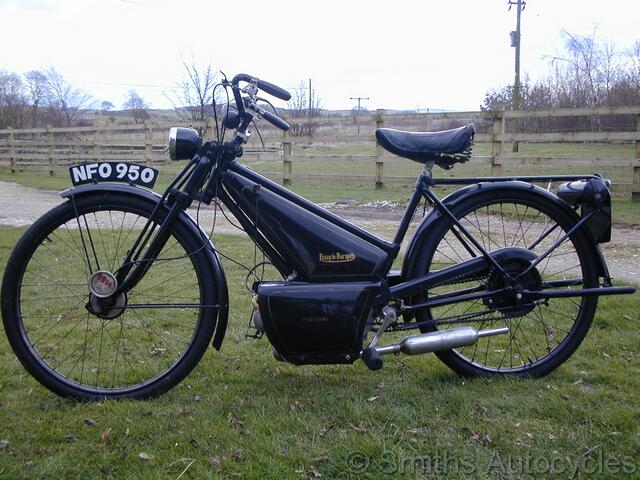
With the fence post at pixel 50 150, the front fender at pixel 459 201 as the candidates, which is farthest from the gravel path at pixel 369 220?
the fence post at pixel 50 150

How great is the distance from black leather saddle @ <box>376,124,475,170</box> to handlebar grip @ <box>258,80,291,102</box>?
1.60 feet

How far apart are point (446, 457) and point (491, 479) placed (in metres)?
0.20

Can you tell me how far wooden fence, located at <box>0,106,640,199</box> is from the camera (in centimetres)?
1027

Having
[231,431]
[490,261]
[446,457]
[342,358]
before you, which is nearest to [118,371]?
[231,431]

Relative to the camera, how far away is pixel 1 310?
2885mm

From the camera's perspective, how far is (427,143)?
9.89 feet

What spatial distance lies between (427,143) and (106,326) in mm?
2363

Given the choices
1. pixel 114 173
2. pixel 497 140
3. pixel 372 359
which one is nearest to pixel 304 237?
pixel 372 359

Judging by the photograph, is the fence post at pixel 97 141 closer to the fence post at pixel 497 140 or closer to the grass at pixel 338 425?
the fence post at pixel 497 140

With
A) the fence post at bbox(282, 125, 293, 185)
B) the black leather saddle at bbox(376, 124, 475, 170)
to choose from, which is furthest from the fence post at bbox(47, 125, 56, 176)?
the black leather saddle at bbox(376, 124, 475, 170)

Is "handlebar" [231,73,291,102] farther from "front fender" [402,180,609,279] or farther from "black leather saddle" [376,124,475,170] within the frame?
"front fender" [402,180,609,279]

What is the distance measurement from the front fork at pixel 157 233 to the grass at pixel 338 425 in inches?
23.3

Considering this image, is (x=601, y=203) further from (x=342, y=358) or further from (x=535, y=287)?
(x=342, y=358)

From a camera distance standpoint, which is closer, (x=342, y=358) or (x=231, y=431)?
(x=231, y=431)
